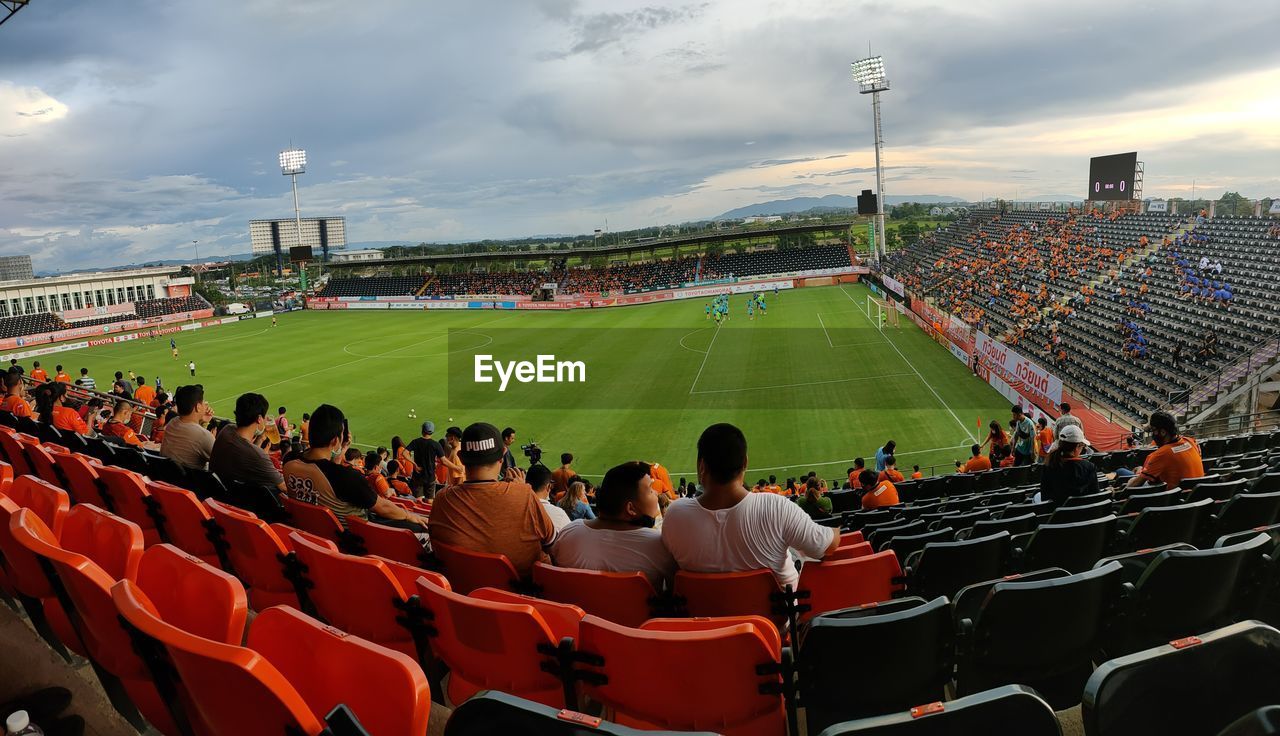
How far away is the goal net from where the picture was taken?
46281mm

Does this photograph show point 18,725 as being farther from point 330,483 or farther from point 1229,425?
point 1229,425

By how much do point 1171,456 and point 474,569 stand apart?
726 cm

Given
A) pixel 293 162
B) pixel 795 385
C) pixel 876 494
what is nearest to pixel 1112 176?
pixel 795 385

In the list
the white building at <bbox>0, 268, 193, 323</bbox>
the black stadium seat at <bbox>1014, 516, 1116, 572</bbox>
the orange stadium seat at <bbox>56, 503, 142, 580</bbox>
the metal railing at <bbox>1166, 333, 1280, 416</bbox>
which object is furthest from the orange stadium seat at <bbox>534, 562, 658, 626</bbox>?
the white building at <bbox>0, 268, 193, 323</bbox>

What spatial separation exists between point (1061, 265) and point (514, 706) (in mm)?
51272

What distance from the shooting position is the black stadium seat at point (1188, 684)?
6.45 feet

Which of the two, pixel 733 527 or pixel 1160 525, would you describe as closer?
pixel 733 527

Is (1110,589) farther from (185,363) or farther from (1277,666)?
(185,363)

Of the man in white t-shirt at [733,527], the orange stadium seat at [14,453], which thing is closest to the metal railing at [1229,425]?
the man in white t-shirt at [733,527]

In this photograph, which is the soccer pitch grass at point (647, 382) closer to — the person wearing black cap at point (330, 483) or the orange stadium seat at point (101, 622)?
the person wearing black cap at point (330, 483)

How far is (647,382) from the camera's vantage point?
3441 centimetres

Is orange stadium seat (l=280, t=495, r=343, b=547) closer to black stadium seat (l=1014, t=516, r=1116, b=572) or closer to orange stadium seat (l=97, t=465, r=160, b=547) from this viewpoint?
orange stadium seat (l=97, t=465, r=160, b=547)

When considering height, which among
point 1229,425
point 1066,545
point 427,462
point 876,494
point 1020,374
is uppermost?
point 1066,545

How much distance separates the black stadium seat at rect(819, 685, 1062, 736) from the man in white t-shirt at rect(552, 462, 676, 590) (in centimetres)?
231
